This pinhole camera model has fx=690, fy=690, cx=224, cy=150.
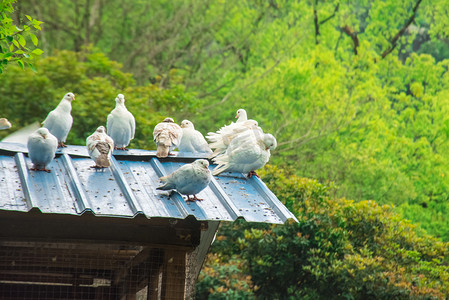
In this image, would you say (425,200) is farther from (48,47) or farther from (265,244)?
(48,47)

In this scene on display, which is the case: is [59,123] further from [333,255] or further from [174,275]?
[333,255]

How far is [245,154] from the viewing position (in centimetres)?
471

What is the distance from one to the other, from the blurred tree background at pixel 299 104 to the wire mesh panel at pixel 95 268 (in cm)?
499

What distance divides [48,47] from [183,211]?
14.4 meters

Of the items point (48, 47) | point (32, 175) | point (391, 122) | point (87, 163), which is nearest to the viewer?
point (32, 175)

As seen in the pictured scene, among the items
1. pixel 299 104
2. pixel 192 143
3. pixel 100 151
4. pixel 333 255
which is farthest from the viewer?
pixel 299 104

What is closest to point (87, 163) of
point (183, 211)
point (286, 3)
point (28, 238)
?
point (28, 238)

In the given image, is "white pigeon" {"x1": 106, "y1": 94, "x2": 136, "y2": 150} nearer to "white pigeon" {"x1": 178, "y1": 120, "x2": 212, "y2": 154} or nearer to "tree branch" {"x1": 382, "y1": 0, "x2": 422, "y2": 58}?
"white pigeon" {"x1": 178, "y1": 120, "x2": 212, "y2": 154}

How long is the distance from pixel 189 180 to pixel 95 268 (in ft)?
4.08

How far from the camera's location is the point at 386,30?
22.8 metres

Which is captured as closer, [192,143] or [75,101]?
[192,143]

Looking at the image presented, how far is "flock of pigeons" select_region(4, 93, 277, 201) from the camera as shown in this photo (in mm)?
4008

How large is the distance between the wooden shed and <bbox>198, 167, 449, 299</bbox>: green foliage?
596 centimetres

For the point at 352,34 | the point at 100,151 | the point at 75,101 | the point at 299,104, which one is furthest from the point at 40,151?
the point at 352,34
